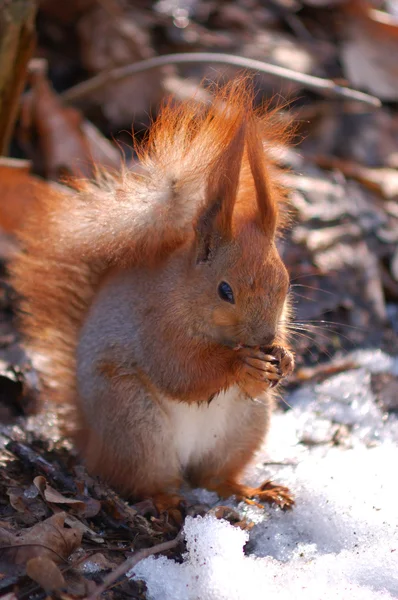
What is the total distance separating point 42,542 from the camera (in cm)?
150

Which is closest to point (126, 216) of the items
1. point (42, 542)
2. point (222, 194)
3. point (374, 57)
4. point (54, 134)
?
point (222, 194)

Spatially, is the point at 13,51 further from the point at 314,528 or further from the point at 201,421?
the point at 314,528

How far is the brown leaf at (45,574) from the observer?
54.0 inches

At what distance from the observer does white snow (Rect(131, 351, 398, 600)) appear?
1484 millimetres

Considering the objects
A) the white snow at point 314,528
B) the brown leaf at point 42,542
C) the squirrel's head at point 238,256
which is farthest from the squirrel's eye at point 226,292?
the brown leaf at point 42,542

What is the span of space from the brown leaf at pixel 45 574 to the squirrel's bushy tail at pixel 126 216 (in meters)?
0.77

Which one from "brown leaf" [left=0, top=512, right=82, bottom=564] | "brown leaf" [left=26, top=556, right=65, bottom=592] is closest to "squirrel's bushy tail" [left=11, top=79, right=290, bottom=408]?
"brown leaf" [left=0, top=512, right=82, bottom=564]

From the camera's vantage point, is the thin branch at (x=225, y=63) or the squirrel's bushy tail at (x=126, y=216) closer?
the squirrel's bushy tail at (x=126, y=216)

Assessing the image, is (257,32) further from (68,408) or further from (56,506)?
(56,506)

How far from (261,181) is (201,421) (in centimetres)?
59

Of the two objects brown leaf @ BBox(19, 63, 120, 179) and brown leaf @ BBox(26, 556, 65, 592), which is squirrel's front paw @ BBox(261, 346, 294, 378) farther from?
brown leaf @ BBox(19, 63, 120, 179)

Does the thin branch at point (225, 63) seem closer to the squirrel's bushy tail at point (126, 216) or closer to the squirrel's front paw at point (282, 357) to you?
the squirrel's bushy tail at point (126, 216)

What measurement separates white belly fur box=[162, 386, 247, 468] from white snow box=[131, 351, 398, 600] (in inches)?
7.1

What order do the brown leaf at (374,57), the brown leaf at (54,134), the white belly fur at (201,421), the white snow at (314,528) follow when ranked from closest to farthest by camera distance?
the white snow at (314,528), the white belly fur at (201,421), the brown leaf at (54,134), the brown leaf at (374,57)
